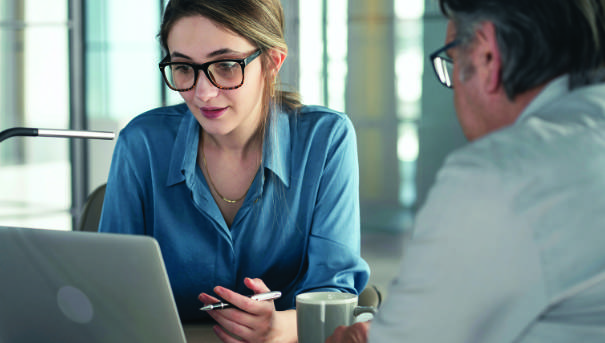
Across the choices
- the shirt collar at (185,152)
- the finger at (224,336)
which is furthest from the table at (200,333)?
the shirt collar at (185,152)

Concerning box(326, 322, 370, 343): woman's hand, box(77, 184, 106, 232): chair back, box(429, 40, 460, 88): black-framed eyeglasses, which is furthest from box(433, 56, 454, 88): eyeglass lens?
box(77, 184, 106, 232): chair back

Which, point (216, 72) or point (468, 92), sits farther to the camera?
point (216, 72)

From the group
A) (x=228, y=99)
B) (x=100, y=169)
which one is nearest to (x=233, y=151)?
(x=228, y=99)

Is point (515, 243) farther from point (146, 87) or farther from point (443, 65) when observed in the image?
point (146, 87)

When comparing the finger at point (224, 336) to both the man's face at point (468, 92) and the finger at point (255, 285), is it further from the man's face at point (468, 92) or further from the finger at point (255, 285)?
the man's face at point (468, 92)

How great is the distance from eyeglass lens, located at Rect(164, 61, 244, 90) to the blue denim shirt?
0.55ft

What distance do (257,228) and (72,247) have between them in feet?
2.18

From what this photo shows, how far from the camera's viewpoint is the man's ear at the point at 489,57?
2.43 feet

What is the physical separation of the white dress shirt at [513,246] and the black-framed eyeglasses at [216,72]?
0.80 meters

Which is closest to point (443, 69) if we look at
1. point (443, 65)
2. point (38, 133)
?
point (443, 65)

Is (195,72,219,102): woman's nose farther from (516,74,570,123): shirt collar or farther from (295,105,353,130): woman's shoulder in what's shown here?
(516,74,570,123): shirt collar

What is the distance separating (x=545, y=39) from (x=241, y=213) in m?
0.86

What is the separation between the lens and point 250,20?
140 centimetres

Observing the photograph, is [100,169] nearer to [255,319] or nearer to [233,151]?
[233,151]
